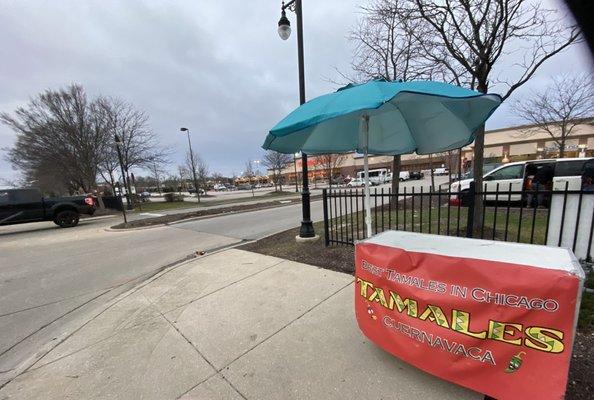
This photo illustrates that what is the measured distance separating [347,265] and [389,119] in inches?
100

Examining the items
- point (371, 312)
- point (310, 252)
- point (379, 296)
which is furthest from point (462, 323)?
point (310, 252)

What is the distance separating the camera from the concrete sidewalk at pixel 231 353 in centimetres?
228

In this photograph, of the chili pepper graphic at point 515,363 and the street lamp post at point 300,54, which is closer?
the chili pepper graphic at point 515,363

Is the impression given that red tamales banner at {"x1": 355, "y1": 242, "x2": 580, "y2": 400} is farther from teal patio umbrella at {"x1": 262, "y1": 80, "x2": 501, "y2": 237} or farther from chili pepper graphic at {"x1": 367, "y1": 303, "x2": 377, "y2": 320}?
teal patio umbrella at {"x1": 262, "y1": 80, "x2": 501, "y2": 237}

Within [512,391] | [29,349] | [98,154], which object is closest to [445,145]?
[512,391]

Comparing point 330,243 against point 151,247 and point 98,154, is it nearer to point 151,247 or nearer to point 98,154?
point 151,247

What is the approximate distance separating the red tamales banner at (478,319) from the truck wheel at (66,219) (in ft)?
55.7

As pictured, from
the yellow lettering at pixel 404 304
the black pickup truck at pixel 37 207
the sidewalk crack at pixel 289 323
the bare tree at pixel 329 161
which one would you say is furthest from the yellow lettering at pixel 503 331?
the bare tree at pixel 329 161

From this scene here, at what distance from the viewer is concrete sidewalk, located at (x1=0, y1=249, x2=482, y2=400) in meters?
2.28

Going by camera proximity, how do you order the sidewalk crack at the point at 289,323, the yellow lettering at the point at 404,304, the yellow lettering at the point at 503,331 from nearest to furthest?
the yellow lettering at the point at 503,331 → the yellow lettering at the point at 404,304 → the sidewalk crack at the point at 289,323

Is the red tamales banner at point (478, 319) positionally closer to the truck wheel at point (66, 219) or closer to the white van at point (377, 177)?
the truck wheel at point (66, 219)

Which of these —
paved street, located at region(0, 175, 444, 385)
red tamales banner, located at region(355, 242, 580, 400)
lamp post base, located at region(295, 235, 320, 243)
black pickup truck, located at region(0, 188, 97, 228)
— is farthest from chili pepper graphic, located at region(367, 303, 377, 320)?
black pickup truck, located at region(0, 188, 97, 228)

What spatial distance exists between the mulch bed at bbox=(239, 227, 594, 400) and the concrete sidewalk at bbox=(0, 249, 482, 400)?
660 mm

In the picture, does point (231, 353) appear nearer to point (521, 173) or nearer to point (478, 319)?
point (478, 319)
